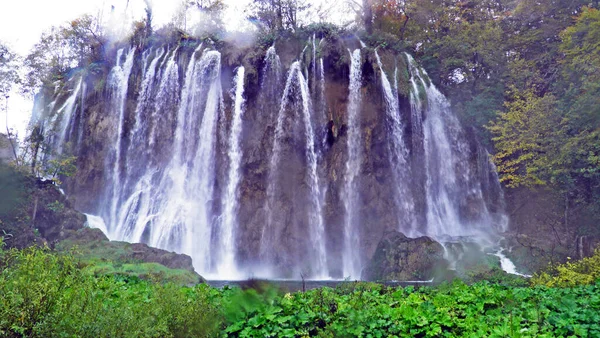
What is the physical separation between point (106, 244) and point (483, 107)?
22.2m

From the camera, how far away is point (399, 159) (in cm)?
2525

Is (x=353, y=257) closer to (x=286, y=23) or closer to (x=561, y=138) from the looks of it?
(x=561, y=138)

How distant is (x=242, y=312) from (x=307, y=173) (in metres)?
19.3

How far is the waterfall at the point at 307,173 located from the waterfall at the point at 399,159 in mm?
4336

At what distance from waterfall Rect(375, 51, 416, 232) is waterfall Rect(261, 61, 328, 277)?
4336 millimetres

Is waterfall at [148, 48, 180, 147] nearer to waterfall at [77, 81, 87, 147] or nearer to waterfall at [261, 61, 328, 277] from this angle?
waterfall at [77, 81, 87, 147]

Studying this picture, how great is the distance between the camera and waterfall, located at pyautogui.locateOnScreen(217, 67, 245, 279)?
22656 mm

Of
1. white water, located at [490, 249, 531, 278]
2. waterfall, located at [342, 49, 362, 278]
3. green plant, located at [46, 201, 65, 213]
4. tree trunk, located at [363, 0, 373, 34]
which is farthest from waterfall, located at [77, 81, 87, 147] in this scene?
white water, located at [490, 249, 531, 278]

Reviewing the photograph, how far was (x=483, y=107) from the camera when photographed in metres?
27.6

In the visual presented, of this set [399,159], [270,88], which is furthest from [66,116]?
[399,159]

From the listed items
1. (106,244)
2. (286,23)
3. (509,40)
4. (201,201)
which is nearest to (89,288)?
(106,244)

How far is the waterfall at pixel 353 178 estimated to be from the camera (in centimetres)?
2289

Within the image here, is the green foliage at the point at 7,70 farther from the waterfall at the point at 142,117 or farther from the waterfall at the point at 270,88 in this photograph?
the waterfall at the point at 270,88

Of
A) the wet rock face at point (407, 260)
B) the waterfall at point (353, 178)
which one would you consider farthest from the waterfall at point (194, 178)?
the wet rock face at point (407, 260)
